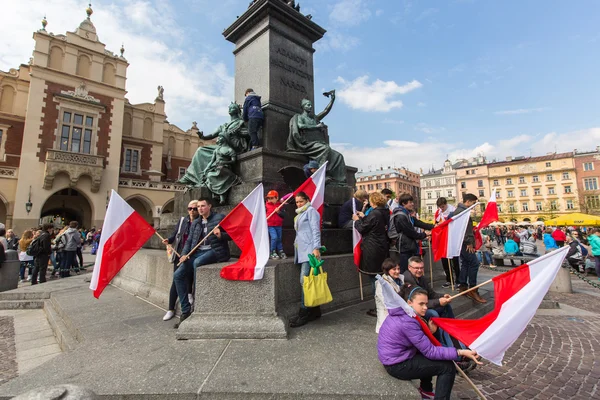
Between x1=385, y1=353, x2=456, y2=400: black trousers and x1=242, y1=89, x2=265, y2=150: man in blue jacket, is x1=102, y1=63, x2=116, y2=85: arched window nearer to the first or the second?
x1=242, y1=89, x2=265, y2=150: man in blue jacket

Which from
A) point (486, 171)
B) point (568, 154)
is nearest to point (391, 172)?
point (486, 171)

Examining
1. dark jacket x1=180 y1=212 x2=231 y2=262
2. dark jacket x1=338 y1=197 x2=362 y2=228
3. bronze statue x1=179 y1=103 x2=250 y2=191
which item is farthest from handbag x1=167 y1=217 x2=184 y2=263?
dark jacket x1=338 y1=197 x2=362 y2=228

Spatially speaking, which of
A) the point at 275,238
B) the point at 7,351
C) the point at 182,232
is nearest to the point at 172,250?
the point at 182,232

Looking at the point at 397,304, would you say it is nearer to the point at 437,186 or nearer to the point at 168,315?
the point at 168,315

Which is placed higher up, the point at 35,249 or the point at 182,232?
Result: the point at 182,232

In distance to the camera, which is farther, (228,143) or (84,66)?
(84,66)

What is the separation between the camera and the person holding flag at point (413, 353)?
228 centimetres

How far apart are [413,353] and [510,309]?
843 mm

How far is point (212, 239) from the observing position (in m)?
3.89

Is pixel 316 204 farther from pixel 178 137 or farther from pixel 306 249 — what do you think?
pixel 178 137

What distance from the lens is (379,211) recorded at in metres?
4.11

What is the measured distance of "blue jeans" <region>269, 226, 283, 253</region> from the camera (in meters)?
4.37

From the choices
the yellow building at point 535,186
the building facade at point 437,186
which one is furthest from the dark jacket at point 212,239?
the building facade at point 437,186

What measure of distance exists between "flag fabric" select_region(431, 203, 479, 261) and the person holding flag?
2.81 m
